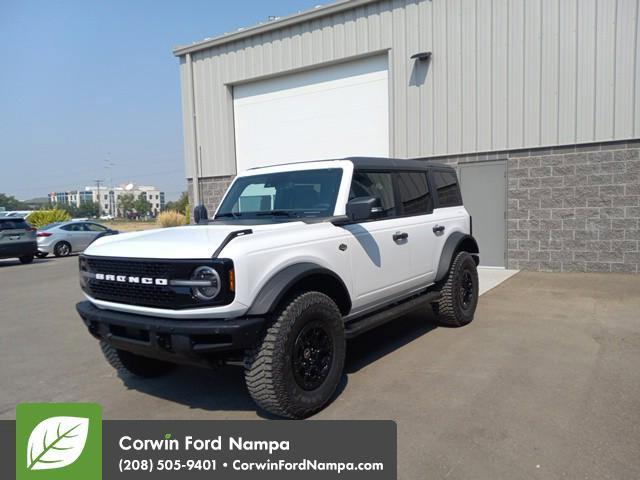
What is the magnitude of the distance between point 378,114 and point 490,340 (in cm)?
770

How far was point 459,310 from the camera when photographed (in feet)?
19.5

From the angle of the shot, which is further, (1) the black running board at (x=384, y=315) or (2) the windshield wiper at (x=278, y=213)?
(2) the windshield wiper at (x=278, y=213)

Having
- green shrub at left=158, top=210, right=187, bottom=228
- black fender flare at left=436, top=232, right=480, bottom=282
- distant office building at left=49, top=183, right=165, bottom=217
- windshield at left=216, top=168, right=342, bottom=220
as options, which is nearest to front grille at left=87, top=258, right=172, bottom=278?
windshield at left=216, top=168, right=342, bottom=220

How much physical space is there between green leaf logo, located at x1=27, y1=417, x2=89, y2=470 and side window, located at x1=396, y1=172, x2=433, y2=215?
11.5ft

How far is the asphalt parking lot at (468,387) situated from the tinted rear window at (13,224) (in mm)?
9723

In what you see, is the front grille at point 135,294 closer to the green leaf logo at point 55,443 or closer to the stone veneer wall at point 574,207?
the green leaf logo at point 55,443

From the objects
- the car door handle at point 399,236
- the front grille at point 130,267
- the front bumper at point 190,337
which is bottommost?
the front bumper at point 190,337

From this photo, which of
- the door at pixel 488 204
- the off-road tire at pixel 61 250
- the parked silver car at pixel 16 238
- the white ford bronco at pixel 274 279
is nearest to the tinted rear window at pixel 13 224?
the parked silver car at pixel 16 238

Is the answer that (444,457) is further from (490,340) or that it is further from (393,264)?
(490,340)

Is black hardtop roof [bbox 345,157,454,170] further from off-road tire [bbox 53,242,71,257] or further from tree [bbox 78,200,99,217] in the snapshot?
tree [bbox 78,200,99,217]

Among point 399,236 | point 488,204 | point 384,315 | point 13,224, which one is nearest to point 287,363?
point 384,315

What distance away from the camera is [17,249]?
15336 mm

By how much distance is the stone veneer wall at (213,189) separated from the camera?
47.5 ft

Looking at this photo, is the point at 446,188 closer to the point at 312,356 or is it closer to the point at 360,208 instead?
the point at 360,208
